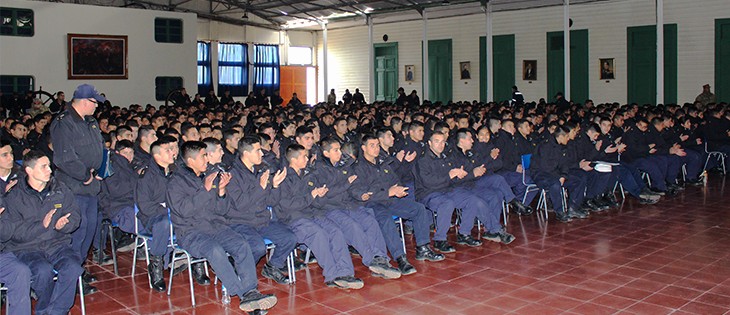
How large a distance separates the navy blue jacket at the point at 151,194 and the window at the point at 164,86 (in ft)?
51.4

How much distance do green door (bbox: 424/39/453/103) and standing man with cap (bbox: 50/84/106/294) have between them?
1743 cm

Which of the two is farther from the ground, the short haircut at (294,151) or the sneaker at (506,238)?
the short haircut at (294,151)

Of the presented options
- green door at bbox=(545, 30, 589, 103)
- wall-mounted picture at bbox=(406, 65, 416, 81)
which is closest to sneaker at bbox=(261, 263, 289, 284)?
green door at bbox=(545, 30, 589, 103)

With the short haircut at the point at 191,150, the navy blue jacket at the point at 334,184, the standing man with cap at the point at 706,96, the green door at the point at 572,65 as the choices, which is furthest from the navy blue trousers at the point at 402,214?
the green door at the point at 572,65

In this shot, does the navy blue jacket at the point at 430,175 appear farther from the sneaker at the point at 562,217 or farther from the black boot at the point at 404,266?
the sneaker at the point at 562,217

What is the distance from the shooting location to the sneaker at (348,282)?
18.9ft

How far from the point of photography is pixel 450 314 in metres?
5.16

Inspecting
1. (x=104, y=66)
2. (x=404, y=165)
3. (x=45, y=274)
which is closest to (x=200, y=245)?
(x=45, y=274)

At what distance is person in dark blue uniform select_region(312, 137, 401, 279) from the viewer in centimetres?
617

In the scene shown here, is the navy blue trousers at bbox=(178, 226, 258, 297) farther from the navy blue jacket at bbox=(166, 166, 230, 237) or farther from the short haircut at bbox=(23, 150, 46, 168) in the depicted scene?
the short haircut at bbox=(23, 150, 46, 168)

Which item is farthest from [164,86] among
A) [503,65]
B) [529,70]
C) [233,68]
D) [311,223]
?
[311,223]

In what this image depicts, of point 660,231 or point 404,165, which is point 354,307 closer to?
point 404,165

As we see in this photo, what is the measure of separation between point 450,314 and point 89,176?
3.06 metres

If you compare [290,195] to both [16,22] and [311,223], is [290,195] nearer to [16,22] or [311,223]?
[311,223]
